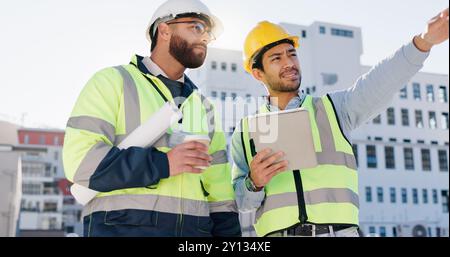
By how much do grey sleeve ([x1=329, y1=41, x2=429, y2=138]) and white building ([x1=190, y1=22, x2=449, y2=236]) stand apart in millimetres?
42259

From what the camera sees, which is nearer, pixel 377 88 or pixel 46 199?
pixel 377 88

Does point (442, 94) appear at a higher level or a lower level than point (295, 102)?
higher

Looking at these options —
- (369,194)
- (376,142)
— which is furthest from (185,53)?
(376,142)

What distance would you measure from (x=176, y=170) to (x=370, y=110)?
162 cm

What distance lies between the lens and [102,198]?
107 inches

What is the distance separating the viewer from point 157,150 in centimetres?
262

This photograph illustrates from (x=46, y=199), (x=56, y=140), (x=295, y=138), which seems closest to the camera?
(x=295, y=138)

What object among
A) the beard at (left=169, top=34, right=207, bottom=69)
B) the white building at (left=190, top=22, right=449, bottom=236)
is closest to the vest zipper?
the beard at (left=169, top=34, right=207, bottom=69)

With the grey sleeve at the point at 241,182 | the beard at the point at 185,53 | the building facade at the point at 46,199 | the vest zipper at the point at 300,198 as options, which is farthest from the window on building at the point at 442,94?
the beard at the point at 185,53

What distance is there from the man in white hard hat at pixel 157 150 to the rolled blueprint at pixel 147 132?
8cm

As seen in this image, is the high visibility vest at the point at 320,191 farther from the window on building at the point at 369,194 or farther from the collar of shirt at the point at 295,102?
the window on building at the point at 369,194

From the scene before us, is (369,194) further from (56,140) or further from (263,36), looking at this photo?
(56,140)

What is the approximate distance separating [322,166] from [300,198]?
273mm
